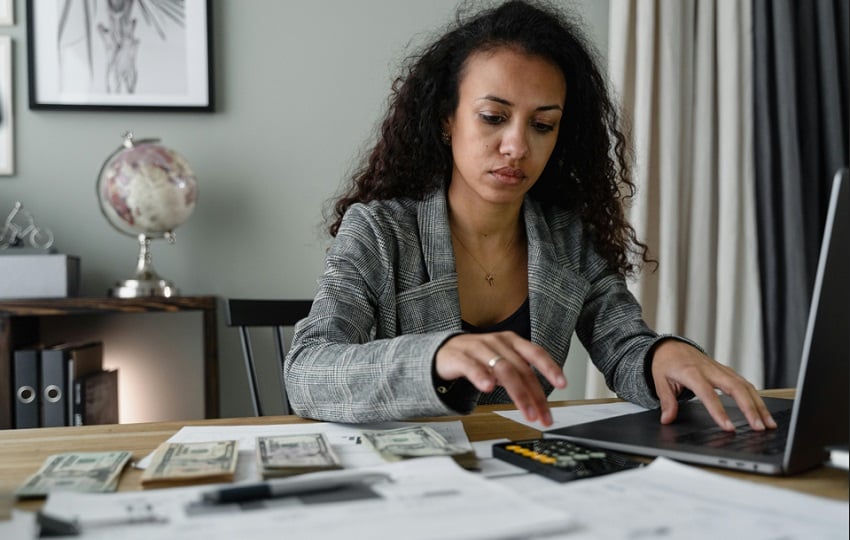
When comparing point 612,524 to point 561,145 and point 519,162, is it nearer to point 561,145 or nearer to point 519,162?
point 519,162

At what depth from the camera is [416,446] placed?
815 mm

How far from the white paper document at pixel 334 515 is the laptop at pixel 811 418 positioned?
0.79ft

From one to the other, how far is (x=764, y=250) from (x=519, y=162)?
1579 mm

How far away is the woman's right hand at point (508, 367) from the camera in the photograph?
2.59ft

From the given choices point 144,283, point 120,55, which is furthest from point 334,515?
point 120,55

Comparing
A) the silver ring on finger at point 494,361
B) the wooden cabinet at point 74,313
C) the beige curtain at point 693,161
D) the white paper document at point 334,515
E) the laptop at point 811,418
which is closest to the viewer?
the white paper document at point 334,515

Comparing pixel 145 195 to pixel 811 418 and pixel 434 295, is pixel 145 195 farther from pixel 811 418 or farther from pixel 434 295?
pixel 811 418

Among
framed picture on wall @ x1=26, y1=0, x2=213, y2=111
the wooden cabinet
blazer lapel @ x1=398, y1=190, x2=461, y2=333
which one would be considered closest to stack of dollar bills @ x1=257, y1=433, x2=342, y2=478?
blazer lapel @ x1=398, y1=190, x2=461, y2=333

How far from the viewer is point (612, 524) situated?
0.58m

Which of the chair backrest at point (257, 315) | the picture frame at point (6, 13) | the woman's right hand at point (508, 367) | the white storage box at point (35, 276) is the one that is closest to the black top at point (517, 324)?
the chair backrest at point (257, 315)

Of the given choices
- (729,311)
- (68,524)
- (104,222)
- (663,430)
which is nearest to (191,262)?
(104,222)

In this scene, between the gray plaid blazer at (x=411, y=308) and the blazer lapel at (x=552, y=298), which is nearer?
the gray plaid blazer at (x=411, y=308)

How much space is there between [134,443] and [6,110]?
1.81 metres

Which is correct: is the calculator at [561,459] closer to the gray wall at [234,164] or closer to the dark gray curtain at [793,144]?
the gray wall at [234,164]
